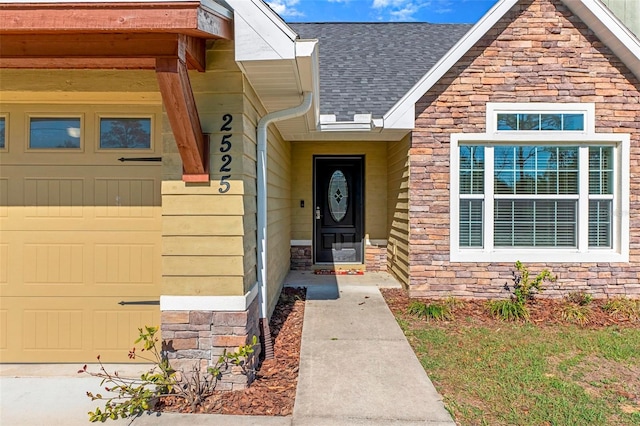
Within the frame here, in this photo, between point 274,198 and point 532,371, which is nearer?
point 532,371

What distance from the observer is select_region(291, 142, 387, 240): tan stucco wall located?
7648 mm

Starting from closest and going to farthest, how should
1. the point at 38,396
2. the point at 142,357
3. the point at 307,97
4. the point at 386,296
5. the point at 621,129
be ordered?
the point at 38,396 → the point at 142,357 → the point at 307,97 → the point at 621,129 → the point at 386,296

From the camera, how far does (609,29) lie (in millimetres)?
5094

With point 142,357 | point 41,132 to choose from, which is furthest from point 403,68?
point 142,357

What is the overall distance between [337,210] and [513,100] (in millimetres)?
3822

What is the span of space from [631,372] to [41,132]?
229 inches

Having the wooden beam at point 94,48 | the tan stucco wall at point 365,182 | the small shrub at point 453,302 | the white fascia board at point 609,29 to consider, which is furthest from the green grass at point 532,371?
the white fascia board at point 609,29

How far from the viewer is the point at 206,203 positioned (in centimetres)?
296

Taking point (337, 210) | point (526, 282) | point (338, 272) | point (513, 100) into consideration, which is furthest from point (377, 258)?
point (513, 100)

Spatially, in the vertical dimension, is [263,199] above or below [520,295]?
above

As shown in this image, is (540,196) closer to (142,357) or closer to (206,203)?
(206,203)

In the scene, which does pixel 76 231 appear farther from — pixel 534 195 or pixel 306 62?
pixel 534 195

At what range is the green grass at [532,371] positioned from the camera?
2787 millimetres

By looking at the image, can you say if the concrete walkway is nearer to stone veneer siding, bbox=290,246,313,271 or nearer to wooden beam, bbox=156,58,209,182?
wooden beam, bbox=156,58,209,182
